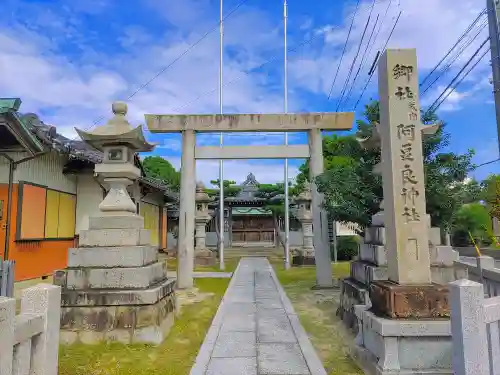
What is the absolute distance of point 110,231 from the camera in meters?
5.79

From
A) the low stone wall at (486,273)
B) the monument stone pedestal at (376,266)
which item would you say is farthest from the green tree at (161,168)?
the low stone wall at (486,273)

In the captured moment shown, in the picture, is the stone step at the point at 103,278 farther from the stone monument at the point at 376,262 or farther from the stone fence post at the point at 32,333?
the stone monument at the point at 376,262

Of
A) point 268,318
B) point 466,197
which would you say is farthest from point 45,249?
point 466,197

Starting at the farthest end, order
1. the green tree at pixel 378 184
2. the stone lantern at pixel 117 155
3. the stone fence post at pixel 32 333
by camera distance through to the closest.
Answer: the green tree at pixel 378 184, the stone lantern at pixel 117 155, the stone fence post at pixel 32 333

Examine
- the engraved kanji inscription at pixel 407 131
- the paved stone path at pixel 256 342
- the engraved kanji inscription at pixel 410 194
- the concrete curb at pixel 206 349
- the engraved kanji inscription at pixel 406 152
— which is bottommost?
the paved stone path at pixel 256 342

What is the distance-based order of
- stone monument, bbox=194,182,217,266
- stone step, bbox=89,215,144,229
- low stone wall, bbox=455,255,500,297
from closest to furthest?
low stone wall, bbox=455,255,500,297 < stone step, bbox=89,215,144,229 < stone monument, bbox=194,182,217,266

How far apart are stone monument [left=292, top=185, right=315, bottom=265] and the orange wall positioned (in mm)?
10233

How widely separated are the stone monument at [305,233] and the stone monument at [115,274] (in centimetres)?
1156

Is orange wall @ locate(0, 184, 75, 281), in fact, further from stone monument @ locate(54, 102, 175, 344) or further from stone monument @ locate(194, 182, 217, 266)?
stone monument @ locate(194, 182, 217, 266)

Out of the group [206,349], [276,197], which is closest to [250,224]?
[276,197]

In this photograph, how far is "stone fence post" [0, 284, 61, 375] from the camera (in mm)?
2141

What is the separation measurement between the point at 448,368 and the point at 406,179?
82.2 inches

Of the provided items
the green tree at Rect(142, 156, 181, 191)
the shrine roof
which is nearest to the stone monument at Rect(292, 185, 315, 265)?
the shrine roof

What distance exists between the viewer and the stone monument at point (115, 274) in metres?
5.33
